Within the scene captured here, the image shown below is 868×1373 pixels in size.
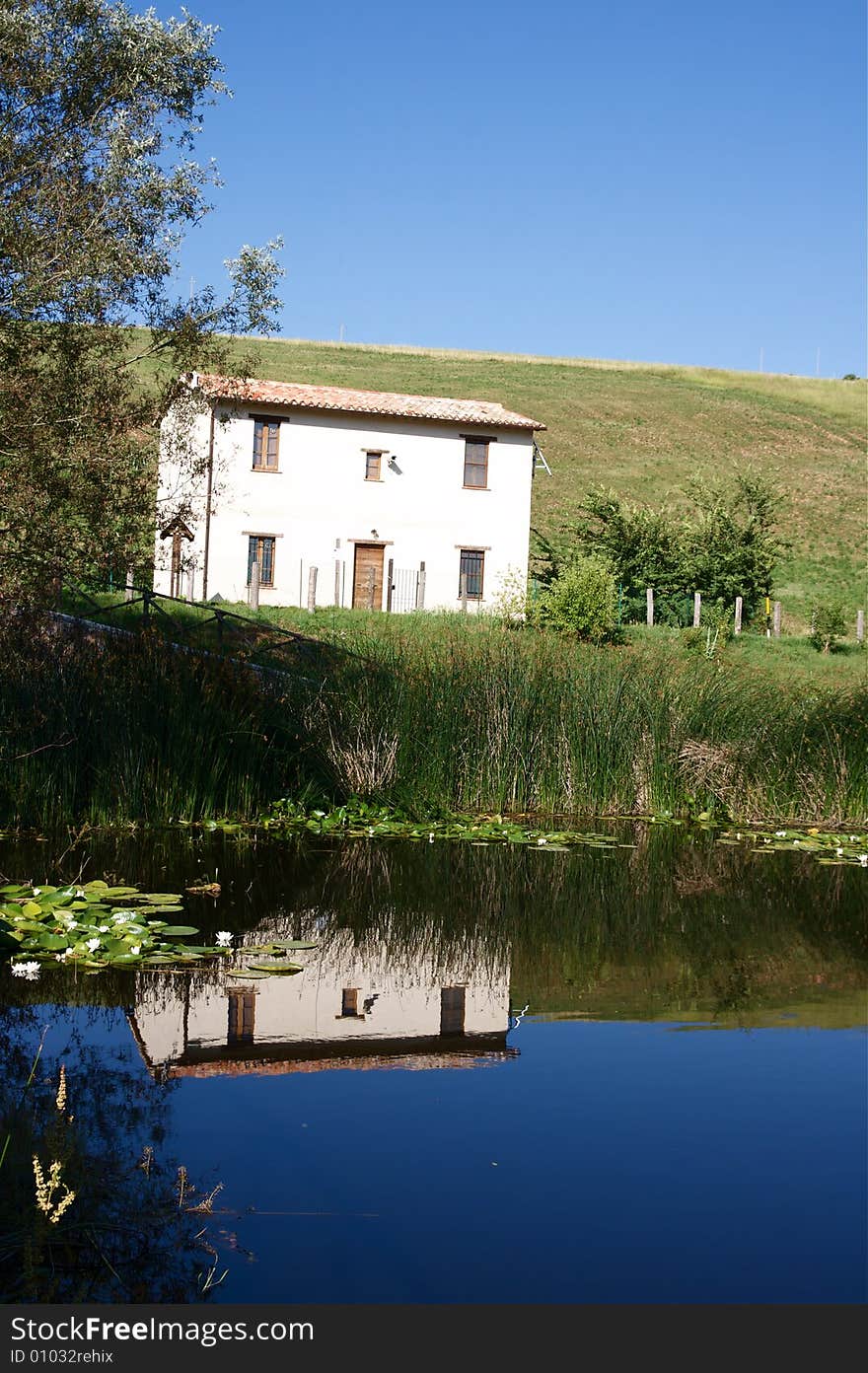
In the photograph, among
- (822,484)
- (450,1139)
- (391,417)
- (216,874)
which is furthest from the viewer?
(822,484)

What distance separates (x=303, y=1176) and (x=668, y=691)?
773 cm

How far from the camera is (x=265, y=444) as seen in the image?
101 feet

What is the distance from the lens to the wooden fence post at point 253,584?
29.4m

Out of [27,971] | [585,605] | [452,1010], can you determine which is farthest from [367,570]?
[452,1010]

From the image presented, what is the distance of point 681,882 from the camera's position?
8656 mm

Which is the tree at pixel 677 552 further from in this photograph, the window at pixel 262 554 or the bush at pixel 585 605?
the window at pixel 262 554

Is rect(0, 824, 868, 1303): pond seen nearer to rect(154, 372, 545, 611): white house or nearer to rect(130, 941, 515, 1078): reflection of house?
rect(130, 941, 515, 1078): reflection of house

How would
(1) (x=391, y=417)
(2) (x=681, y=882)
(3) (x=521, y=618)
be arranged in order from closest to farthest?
1. (2) (x=681, y=882)
2. (3) (x=521, y=618)
3. (1) (x=391, y=417)

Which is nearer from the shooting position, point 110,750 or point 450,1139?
point 450,1139

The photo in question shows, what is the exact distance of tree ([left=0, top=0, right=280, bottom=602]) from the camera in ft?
33.3

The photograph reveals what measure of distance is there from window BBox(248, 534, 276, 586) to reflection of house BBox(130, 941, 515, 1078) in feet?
82.1

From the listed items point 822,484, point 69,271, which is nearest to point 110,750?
point 69,271

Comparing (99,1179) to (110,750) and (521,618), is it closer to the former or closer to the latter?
(110,750)

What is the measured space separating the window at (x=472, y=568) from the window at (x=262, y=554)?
Answer: 460cm
